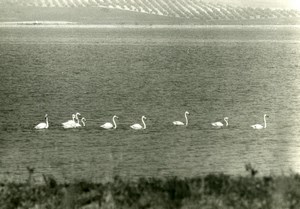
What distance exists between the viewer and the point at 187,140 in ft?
121

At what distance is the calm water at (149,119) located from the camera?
97.0 ft

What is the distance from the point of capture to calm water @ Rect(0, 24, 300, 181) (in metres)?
29.6

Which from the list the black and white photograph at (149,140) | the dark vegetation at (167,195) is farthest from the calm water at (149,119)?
the dark vegetation at (167,195)

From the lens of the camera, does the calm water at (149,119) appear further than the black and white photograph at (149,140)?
Yes

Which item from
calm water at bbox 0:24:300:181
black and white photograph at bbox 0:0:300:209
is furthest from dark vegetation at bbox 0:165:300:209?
calm water at bbox 0:24:300:181

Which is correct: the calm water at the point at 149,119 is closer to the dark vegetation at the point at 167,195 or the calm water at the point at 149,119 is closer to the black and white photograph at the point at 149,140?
the black and white photograph at the point at 149,140

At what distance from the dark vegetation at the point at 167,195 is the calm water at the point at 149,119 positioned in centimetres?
384

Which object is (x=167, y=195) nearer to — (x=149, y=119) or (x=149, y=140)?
(x=149, y=140)

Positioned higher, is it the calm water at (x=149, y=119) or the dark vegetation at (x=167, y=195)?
the calm water at (x=149, y=119)

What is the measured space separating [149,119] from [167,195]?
27.0 metres

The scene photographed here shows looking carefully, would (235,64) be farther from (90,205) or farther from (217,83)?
(90,205)

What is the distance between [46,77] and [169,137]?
3851 centimetres

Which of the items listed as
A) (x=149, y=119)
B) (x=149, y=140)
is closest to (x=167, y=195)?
(x=149, y=140)

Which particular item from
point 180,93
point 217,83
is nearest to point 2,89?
point 180,93
